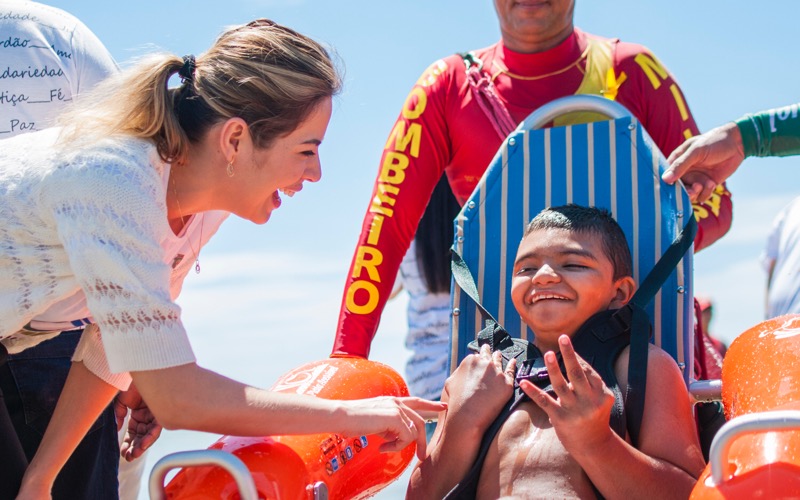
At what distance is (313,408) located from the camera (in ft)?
6.22

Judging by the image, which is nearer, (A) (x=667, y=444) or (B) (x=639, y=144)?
(A) (x=667, y=444)

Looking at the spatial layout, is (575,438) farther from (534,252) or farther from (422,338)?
(422,338)

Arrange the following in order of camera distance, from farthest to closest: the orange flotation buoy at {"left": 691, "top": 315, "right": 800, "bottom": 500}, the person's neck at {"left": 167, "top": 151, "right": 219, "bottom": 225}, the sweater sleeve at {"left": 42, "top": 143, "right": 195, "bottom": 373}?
the person's neck at {"left": 167, "top": 151, "right": 219, "bottom": 225}, the sweater sleeve at {"left": 42, "top": 143, "right": 195, "bottom": 373}, the orange flotation buoy at {"left": 691, "top": 315, "right": 800, "bottom": 500}

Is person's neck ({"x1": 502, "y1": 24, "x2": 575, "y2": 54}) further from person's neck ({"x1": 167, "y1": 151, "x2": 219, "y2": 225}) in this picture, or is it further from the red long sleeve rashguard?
person's neck ({"x1": 167, "y1": 151, "x2": 219, "y2": 225})

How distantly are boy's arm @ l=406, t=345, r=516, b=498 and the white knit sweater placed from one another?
679 mm

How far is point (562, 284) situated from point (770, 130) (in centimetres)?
86

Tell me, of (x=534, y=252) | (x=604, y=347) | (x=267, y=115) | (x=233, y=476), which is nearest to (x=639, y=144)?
(x=534, y=252)

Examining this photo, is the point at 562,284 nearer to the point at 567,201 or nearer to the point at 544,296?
the point at 544,296

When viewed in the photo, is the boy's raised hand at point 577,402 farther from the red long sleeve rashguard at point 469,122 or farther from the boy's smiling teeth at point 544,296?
the red long sleeve rashguard at point 469,122

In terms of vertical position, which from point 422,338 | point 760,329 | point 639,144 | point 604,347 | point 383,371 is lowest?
point 422,338

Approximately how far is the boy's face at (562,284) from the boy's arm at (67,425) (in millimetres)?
959

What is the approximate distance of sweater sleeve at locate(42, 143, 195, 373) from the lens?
71.5 inches

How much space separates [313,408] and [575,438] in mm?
502

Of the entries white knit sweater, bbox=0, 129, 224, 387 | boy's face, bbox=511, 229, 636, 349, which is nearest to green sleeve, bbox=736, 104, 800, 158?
boy's face, bbox=511, 229, 636, 349
